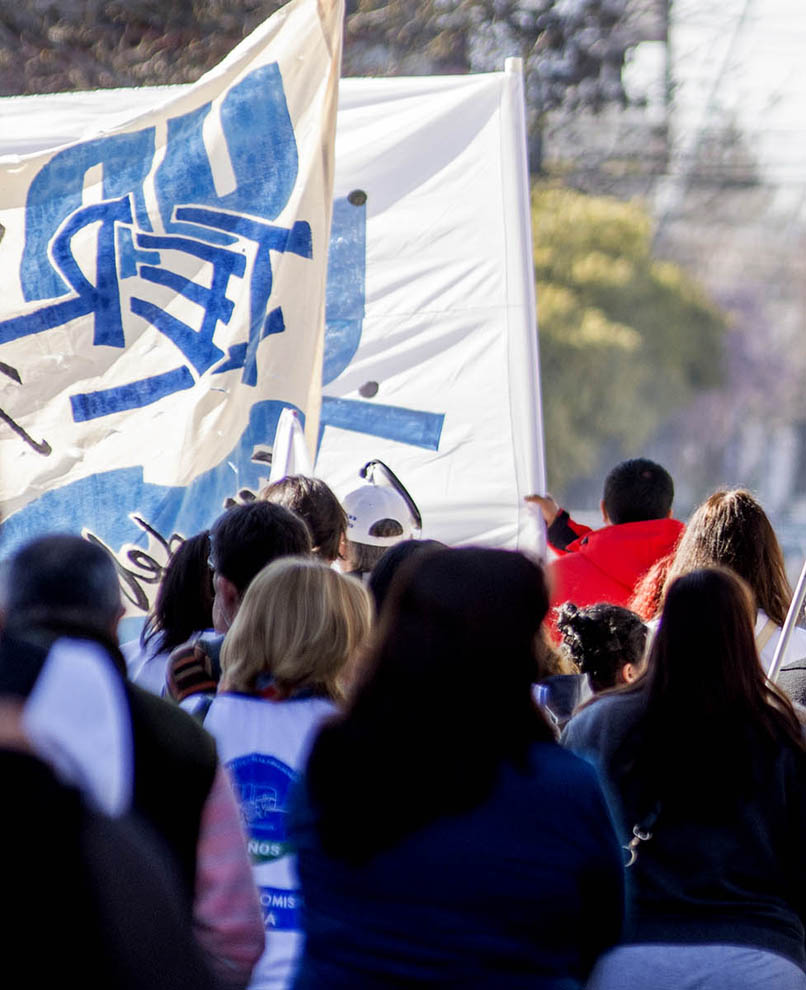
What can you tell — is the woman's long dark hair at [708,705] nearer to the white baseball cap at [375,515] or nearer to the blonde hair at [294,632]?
the blonde hair at [294,632]

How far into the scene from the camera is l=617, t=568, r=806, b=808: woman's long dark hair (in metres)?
2.48

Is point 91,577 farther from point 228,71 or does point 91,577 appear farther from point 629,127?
point 629,127

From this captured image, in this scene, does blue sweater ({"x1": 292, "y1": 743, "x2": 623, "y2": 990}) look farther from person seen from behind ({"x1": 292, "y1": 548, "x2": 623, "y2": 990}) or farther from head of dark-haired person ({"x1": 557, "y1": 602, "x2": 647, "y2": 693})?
head of dark-haired person ({"x1": 557, "y1": 602, "x2": 647, "y2": 693})

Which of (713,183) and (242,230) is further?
(713,183)

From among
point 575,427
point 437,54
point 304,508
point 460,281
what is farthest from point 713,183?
point 304,508

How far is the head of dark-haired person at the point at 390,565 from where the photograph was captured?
9.80 ft

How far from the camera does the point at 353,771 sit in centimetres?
191

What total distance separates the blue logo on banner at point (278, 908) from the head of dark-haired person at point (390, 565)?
2.00 feet

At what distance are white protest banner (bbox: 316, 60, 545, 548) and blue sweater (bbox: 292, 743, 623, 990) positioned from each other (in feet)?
11.7

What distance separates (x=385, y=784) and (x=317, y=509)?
190 centimetres

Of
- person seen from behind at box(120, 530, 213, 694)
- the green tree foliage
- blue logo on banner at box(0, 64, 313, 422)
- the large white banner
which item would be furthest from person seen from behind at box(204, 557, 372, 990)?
the green tree foliage

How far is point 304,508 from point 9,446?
1453 millimetres

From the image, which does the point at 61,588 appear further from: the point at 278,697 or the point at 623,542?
the point at 623,542

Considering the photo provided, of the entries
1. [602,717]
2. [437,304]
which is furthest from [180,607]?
[437,304]
